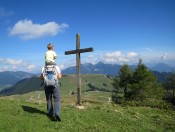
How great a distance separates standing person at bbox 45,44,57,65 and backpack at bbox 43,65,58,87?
0.89ft

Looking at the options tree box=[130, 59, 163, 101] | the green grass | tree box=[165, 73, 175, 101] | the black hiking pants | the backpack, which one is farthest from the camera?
tree box=[165, 73, 175, 101]

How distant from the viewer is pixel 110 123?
46.8 feet

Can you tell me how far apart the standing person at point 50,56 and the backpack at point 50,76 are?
272 mm

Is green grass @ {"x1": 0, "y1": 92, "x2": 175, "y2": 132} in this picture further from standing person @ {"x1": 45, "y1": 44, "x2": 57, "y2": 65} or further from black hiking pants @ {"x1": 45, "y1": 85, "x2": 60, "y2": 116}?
standing person @ {"x1": 45, "y1": 44, "x2": 57, "y2": 65}

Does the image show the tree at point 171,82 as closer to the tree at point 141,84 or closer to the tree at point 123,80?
the tree at point 141,84

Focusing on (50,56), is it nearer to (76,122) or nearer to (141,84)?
(76,122)

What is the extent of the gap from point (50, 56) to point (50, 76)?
120 cm

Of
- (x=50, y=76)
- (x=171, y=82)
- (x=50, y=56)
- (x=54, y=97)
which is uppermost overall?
(x=50, y=56)

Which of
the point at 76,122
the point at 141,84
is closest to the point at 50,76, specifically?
the point at 76,122

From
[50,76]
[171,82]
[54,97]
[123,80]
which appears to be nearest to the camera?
[50,76]

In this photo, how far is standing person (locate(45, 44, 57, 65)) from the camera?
13.7 meters

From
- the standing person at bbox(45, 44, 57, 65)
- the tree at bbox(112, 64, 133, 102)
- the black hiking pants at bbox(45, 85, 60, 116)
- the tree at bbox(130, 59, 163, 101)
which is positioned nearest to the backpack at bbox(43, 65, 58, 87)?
the standing person at bbox(45, 44, 57, 65)

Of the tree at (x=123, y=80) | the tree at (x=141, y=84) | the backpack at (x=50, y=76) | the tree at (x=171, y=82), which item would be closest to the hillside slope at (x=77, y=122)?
the backpack at (x=50, y=76)

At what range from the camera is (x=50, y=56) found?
13852 millimetres
